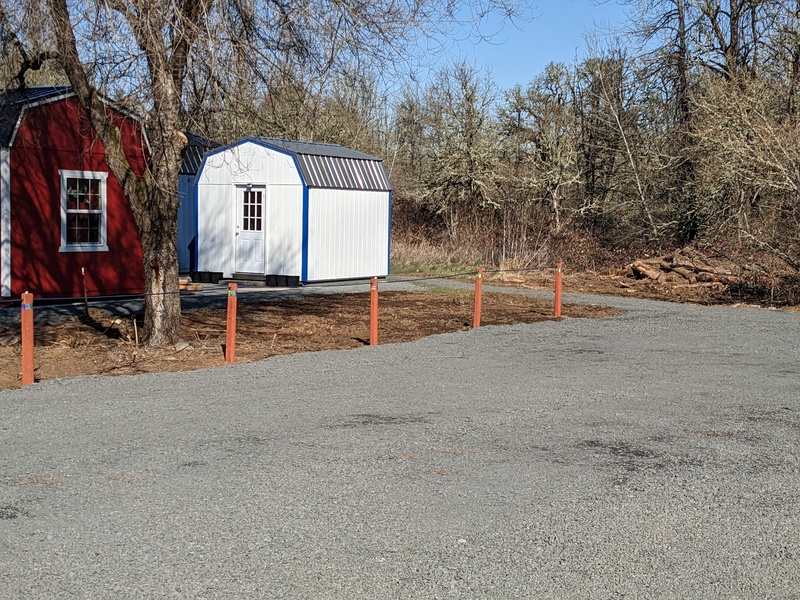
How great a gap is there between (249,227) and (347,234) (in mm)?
2570

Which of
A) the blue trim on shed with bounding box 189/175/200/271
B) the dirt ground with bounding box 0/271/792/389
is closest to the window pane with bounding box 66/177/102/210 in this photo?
the dirt ground with bounding box 0/271/792/389

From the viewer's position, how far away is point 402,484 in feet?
20.6

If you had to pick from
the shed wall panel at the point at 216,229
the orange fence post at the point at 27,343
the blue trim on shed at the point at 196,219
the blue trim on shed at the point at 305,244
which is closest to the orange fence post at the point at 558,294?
the blue trim on shed at the point at 305,244

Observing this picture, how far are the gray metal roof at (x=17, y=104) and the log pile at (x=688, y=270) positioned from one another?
1548 cm

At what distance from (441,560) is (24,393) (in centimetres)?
611

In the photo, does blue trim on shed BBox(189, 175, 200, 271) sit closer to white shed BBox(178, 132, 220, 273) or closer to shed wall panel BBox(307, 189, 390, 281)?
white shed BBox(178, 132, 220, 273)

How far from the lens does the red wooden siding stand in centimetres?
1752

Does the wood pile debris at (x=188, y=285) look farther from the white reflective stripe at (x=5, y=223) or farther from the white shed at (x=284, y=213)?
the white reflective stripe at (x=5, y=223)

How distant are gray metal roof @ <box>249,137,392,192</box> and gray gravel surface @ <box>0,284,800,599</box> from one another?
12.9 meters

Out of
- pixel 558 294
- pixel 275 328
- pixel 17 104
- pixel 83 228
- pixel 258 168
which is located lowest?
pixel 275 328

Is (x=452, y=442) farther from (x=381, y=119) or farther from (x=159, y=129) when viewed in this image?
(x=381, y=119)

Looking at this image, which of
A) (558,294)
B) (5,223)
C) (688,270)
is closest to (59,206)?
(5,223)

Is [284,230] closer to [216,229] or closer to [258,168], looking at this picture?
[258,168]

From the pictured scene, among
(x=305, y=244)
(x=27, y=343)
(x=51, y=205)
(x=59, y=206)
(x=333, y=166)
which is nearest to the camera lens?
(x=27, y=343)
